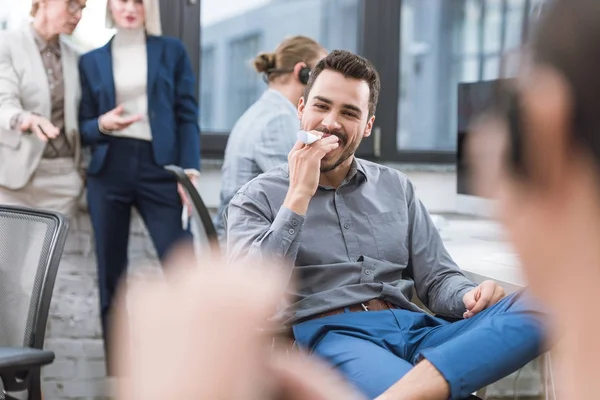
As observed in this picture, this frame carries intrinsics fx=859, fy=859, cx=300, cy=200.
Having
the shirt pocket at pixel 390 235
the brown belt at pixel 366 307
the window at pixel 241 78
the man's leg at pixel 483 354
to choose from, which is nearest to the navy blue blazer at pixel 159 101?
the window at pixel 241 78

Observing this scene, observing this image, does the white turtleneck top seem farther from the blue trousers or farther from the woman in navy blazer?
the blue trousers

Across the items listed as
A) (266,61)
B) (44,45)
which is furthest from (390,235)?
(44,45)

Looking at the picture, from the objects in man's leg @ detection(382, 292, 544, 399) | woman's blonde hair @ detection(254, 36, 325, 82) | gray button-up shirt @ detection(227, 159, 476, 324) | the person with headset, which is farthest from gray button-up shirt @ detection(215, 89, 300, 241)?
man's leg @ detection(382, 292, 544, 399)

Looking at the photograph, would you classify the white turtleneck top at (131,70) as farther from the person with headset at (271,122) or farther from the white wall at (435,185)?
the white wall at (435,185)

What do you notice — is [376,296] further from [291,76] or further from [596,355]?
[596,355]

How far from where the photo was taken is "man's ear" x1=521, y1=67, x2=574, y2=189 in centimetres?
33

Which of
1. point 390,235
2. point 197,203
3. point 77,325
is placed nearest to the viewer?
point 390,235

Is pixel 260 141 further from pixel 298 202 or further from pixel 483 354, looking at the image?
pixel 483 354

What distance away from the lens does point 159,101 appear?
3.17m

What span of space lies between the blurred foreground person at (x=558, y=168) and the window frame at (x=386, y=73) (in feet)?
11.1

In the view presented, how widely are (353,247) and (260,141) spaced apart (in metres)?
0.90

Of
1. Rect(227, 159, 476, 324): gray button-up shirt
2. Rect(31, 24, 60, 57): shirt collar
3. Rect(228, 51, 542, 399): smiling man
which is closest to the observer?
Rect(228, 51, 542, 399): smiling man

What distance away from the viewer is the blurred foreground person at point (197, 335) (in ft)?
1.24

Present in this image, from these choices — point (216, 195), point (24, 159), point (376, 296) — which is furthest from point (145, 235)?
point (376, 296)
